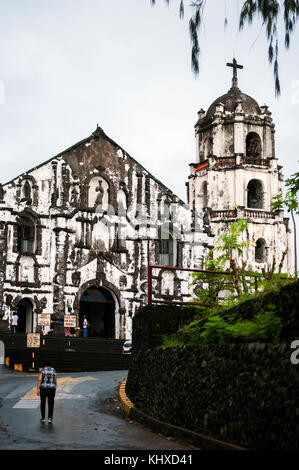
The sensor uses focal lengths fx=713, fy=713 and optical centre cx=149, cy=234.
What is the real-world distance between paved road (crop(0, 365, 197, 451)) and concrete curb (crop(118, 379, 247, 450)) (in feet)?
0.51

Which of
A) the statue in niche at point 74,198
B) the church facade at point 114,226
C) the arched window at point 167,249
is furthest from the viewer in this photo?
the arched window at point 167,249

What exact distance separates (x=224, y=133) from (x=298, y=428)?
3837cm

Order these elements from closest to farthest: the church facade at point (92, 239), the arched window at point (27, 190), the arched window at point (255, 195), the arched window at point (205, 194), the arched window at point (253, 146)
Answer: the church facade at point (92, 239), the arched window at point (27, 190), the arched window at point (255, 195), the arched window at point (253, 146), the arched window at point (205, 194)

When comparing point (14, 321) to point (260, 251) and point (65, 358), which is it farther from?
point (260, 251)

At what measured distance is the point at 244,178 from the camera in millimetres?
45094

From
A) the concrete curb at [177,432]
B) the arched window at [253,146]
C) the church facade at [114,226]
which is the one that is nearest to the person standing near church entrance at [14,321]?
the church facade at [114,226]

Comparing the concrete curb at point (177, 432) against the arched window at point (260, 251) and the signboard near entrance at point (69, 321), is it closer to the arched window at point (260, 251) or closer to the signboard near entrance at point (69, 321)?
the signboard near entrance at point (69, 321)

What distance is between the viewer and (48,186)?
3878cm

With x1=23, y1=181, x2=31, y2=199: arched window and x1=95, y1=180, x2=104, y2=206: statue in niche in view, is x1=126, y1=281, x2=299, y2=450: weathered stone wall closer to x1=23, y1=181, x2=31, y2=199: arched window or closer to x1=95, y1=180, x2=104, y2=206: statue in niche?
x1=23, y1=181, x2=31, y2=199: arched window

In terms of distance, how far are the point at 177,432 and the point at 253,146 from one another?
119ft

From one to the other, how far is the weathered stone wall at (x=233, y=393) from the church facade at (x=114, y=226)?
21131 mm

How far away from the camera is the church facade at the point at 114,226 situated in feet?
123
